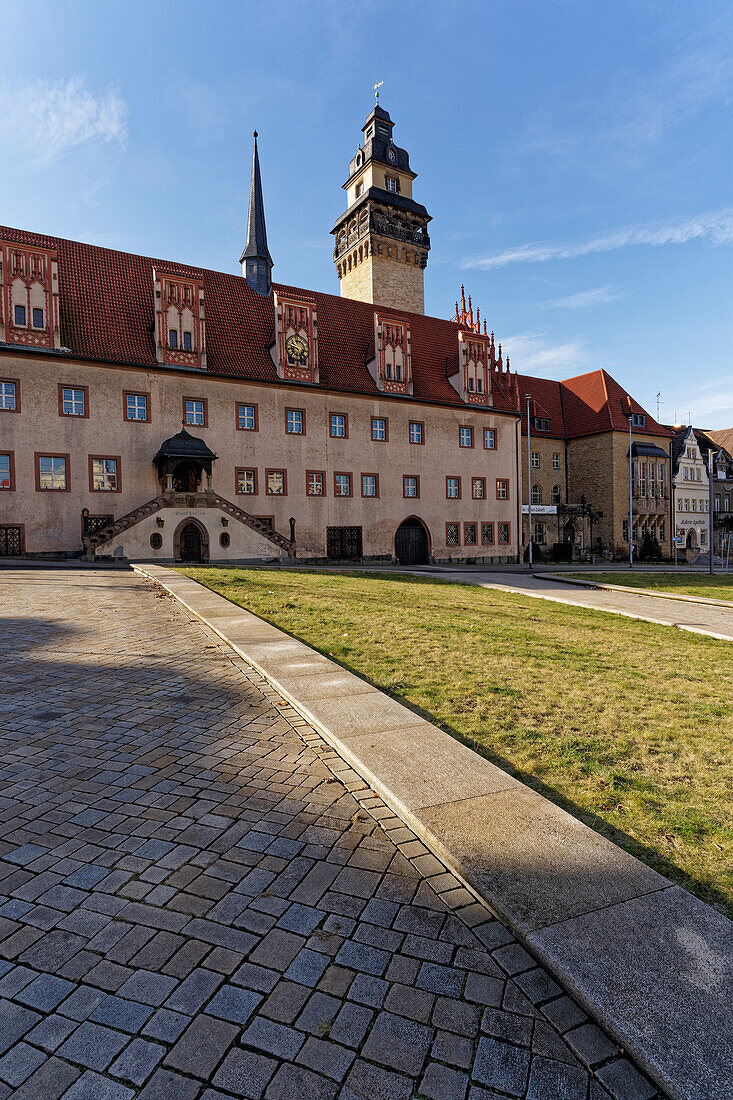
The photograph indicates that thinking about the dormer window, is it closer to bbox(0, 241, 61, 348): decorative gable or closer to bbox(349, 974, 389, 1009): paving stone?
bbox(0, 241, 61, 348): decorative gable

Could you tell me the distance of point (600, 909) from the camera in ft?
8.88

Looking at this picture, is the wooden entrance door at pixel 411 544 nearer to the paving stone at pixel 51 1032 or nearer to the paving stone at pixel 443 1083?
the paving stone at pixel 51 1032

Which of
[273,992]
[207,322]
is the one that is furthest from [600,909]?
[207,322]

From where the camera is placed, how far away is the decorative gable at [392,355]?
4091 cm

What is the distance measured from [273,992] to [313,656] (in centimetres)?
547

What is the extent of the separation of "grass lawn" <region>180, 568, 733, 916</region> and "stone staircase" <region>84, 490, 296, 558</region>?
59.4ft

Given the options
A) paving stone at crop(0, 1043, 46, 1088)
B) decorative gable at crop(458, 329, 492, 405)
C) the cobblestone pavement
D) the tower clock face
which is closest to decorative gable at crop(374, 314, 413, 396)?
decorative gable at crop(458, 329, 492, 405)

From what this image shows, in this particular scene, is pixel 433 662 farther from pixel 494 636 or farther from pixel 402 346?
pixel 402 346

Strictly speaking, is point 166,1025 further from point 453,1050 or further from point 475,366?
point 475,366

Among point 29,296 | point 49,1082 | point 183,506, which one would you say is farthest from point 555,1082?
point 29,296

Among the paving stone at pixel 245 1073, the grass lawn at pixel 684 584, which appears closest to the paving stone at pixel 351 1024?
the paving stone at pixel 245 1073

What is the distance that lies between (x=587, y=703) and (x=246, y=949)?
4.61 meters

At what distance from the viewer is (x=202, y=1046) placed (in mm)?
2109

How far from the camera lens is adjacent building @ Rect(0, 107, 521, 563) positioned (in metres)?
30.0
